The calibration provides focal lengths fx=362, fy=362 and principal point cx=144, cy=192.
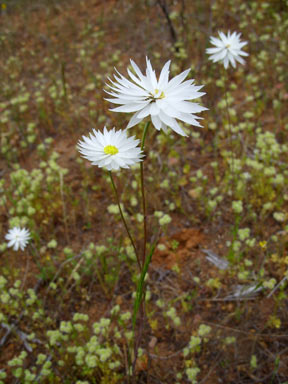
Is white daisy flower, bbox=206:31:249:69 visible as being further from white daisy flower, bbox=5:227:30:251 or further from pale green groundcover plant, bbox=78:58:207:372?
white daisy flower, bbox=5:227:30:251

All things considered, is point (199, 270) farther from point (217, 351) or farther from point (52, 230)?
point (52, 230)

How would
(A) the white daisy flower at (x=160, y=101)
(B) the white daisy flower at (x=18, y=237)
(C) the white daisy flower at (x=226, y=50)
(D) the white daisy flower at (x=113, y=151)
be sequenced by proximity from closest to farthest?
(A) the white daisy flower at (x=160, y=101)
(D) the white daisy flower at (x=113, y=151)
(B) the white daisy flower at (x=18, y=237)
(C) the white daisy flower at (x=226, y=50)

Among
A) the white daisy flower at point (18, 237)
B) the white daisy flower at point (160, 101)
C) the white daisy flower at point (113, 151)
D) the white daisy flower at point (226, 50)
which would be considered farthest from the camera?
the white daisy flower at point (226, 50)

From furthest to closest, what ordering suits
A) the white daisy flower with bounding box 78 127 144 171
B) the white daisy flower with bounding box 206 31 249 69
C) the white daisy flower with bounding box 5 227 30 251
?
the white daisy flower with bounding box 206 31 249 69, the white daisy flower with bounding box 5 227 30 251, the white daisy flower with bounding box 78 127 144 171

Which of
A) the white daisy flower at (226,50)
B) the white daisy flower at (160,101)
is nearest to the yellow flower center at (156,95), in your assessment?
the white daisy flower at (160,101)

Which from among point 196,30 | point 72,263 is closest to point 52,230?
point 72,263

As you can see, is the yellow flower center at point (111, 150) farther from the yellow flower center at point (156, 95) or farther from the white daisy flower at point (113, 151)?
the yellow flower center at point (156, 95)

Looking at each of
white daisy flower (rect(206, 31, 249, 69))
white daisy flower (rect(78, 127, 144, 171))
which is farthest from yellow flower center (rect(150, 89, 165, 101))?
white daisy flower (rect(206, 31, 249, 69))

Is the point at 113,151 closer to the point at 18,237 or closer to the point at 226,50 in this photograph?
the point at 18,237
